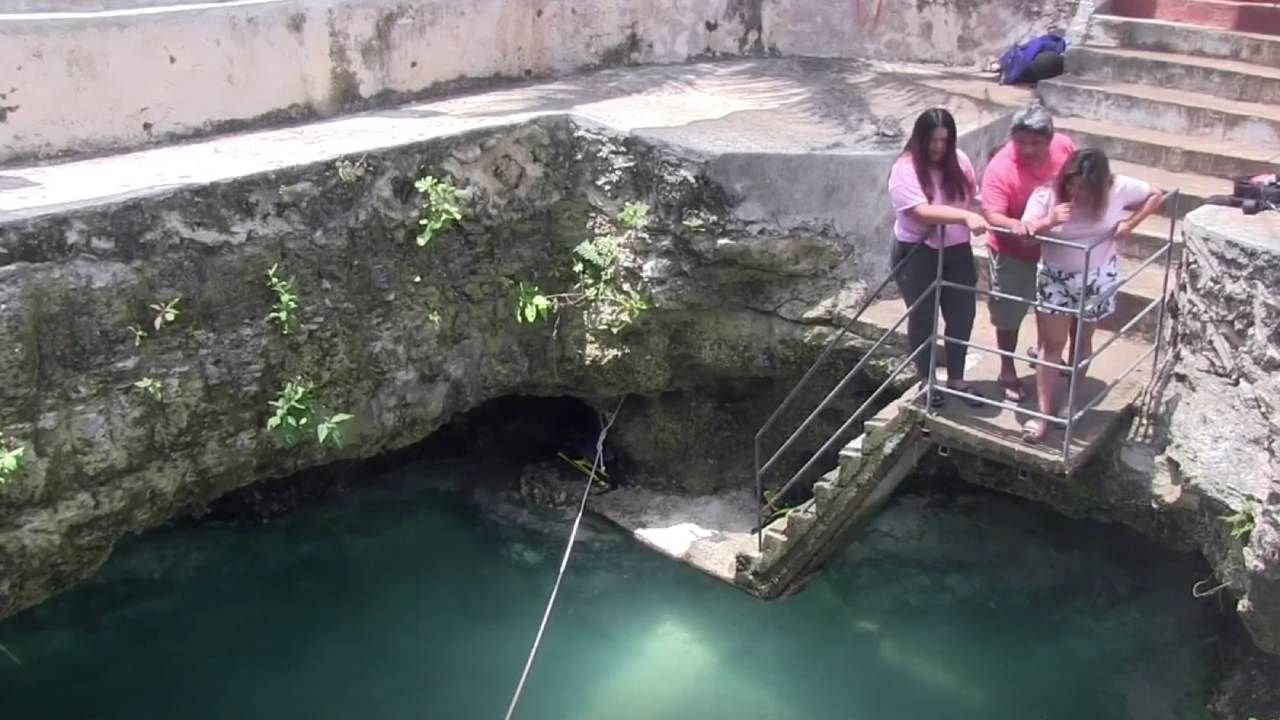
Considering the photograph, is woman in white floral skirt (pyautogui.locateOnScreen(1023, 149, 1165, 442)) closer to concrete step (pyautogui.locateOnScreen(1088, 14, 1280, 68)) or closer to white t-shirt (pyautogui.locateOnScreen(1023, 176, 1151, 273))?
white t-shirt (pyautogui.locateOnScreen(1023, 176, 1151, 273))

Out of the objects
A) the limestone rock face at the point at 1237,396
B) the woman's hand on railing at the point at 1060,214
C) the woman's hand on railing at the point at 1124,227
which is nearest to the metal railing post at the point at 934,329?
the woman's hand on railing at the point at 1060,214

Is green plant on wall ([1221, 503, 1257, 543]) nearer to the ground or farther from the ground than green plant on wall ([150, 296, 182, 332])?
nearer to the ground

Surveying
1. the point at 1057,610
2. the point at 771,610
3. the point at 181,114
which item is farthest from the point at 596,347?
the point at 1057,610

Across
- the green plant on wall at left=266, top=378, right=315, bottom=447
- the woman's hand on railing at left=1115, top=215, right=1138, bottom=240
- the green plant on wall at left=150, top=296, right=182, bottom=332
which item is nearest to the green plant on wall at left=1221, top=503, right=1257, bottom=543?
the woman's hand on railing at left=1115, top=215, right=1138, bottom=240

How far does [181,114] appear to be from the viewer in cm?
730

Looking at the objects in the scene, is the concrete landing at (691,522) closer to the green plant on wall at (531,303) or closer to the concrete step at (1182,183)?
the green plant on wall at (531,303)

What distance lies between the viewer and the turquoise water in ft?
24.4

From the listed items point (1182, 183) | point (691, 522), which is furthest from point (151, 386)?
point (1182, 183)

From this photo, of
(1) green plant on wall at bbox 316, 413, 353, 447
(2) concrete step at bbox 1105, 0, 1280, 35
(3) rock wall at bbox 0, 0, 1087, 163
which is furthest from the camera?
(2) concrete step at bbox 1105, 0, 1280, 35

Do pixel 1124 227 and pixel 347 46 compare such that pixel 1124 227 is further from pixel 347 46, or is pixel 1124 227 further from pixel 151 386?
pixel 347 46

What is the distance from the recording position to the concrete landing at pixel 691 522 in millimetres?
8375

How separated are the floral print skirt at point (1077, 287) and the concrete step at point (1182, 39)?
13.8 ft

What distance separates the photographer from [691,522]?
8844mm

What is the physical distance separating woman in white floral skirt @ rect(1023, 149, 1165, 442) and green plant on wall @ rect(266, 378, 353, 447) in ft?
13.2
